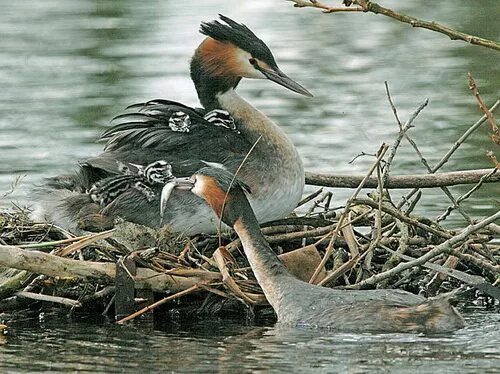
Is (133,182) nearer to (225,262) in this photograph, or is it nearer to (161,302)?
(225,262)

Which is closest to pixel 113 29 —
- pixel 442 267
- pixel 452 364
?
pixel 442 267

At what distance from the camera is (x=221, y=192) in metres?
7.47

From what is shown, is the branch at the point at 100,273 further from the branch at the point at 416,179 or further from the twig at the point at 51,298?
the branch at the point at 416,179

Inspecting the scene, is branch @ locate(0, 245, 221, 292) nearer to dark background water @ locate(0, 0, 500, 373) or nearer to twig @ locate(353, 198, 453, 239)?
dark background water @ locate(0, 0, 500, 373)

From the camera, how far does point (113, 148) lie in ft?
27.0

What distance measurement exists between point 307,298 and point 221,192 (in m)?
0.76

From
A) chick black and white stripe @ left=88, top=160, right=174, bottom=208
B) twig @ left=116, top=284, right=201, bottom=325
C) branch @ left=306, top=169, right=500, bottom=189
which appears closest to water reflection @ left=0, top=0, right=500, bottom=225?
branch @ left=306, top=169, right=500, bottom=189

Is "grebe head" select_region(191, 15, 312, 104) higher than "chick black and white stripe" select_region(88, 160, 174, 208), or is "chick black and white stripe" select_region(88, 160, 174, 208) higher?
"grebe head" select_region(191, 15, 312, 104)

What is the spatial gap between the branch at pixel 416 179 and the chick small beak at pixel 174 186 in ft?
4.73

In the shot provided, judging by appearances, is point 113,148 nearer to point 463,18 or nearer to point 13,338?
point 13,338

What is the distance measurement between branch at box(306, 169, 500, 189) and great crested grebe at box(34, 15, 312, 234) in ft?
1.84

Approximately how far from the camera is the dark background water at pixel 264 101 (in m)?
6.60

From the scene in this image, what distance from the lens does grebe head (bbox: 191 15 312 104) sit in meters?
8.52

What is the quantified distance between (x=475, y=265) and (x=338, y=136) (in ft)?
16.2
